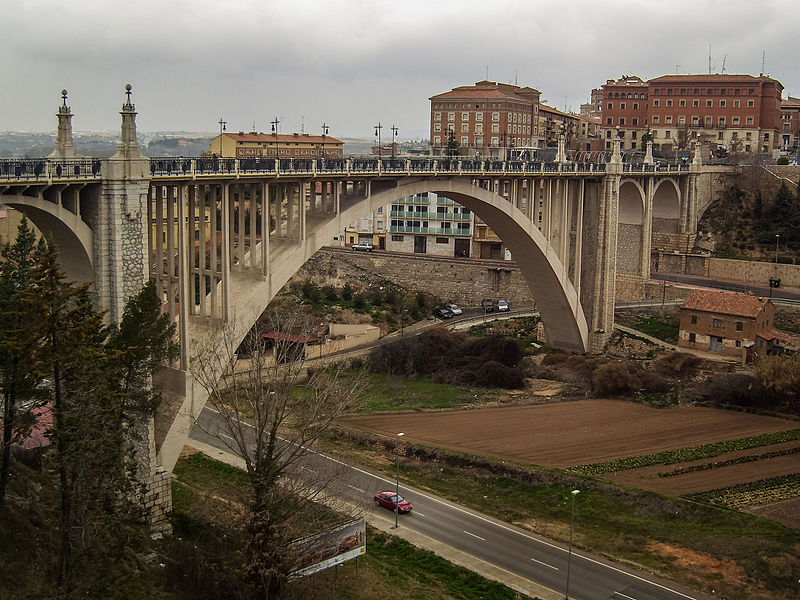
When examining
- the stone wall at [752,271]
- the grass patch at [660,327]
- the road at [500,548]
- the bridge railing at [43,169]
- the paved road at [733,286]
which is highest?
the bridge railing at [43,169]

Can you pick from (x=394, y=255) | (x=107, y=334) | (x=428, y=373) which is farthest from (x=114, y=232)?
(x=394, y=255)

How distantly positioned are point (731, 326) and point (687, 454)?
17961mm

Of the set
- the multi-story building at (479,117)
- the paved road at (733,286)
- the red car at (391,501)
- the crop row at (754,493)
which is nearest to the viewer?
the red car at (391,501)

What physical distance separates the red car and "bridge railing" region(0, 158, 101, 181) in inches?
616

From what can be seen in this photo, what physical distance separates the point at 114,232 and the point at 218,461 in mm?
Result: 14381

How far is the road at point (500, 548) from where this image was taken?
27.1 m

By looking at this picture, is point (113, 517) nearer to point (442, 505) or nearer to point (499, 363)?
point (442, 505)

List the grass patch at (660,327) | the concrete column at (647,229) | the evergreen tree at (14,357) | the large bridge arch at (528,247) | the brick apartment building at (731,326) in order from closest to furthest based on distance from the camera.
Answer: the evergreen tree at (14,357) < the large bridge arch at (528,247) < the brick apartment building at (731,326) < the grass patch at (660,327) < the concrete column at (647,229)

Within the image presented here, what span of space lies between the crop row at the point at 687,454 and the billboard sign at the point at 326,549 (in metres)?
12.4

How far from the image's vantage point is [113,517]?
2205 cm

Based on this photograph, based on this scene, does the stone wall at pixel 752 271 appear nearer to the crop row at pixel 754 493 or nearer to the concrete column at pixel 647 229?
the concrete column at pixel 647 229

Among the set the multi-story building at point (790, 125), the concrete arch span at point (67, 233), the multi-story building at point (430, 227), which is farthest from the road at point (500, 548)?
the multi-story building at point (790, 125)

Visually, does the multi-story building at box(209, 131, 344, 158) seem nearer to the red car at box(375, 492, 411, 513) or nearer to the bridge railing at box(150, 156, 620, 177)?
the bridge railing at box(150, 156, 620, 177)

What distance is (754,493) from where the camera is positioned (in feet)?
110
